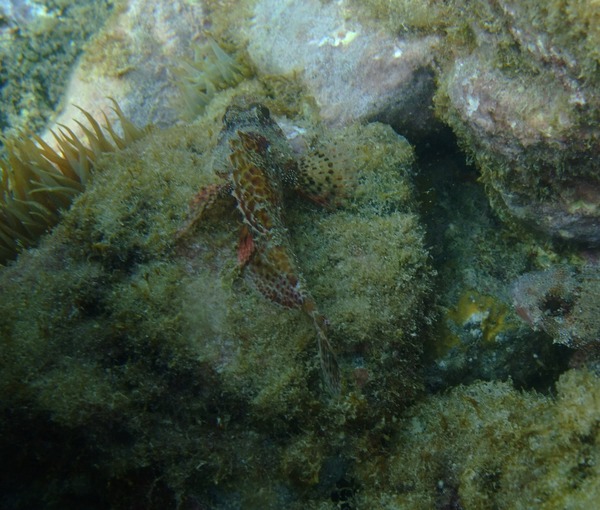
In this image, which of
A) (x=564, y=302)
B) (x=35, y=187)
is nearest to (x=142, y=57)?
(x=35, y=187)

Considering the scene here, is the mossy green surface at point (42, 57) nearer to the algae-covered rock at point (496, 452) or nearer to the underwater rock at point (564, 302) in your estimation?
the algae-covered rock at point (496, 452)

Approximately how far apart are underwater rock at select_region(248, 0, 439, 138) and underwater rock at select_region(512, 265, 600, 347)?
2043 millimetres

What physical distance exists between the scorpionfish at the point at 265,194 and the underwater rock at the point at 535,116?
1.39 meters

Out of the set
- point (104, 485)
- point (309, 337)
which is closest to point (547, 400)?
point (309, 337)

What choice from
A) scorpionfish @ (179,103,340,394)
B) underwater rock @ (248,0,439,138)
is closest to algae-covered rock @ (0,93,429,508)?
scorpionfish @ (179,103,340,394)

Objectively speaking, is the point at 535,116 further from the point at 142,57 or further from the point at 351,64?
the point at 142,57

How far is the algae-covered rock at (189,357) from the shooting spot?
10.4 feet

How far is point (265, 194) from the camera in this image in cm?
379

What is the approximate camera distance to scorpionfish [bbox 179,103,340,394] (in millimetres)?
3480

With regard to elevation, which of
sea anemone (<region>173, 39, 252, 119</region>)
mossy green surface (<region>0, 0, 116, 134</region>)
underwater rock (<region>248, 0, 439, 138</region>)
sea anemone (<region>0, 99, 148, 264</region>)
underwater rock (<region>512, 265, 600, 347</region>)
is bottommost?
underwater rock (<region>512, 265, 600, 347</region>)

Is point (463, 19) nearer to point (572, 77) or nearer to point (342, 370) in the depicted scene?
point (572, 77)

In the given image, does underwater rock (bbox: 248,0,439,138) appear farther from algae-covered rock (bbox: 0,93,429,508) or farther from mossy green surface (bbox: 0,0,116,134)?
mossy green surface (bbox: 0,0,116,134)

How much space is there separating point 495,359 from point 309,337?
1978 millimetres

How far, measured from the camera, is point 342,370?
3.53m
